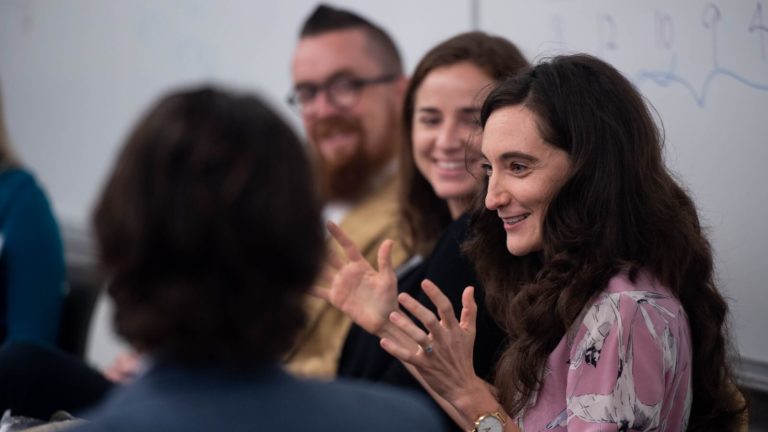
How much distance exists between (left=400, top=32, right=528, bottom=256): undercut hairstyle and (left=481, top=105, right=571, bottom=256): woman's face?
1.78 ft

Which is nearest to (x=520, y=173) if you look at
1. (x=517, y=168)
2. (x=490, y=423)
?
(x=517, y=168)

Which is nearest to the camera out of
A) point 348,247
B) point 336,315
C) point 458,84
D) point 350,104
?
point 348,247

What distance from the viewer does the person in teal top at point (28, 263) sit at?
3.09 metres

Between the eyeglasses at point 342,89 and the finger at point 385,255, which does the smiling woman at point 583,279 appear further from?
the eyeglasses at point 342,89

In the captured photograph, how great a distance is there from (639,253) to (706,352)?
209 millimetres

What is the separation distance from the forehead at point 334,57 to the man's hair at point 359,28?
0.02 metres

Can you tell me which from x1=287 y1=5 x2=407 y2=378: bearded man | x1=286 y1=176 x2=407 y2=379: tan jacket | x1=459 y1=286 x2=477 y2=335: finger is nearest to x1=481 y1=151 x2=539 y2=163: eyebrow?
x1=459 y1=286 x2=477 y2=335: finger

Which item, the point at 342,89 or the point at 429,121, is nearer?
the point at 429,121

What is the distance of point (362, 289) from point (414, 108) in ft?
2.06

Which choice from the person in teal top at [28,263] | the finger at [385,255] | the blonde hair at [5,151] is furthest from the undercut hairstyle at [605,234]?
the blonde hair at [5,151]

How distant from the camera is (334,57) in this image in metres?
2.96

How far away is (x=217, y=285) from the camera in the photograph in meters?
0.98

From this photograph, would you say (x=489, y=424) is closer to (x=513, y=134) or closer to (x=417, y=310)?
(x=417, y=310)

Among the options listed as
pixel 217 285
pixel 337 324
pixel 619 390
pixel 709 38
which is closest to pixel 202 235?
pixel 217 285
